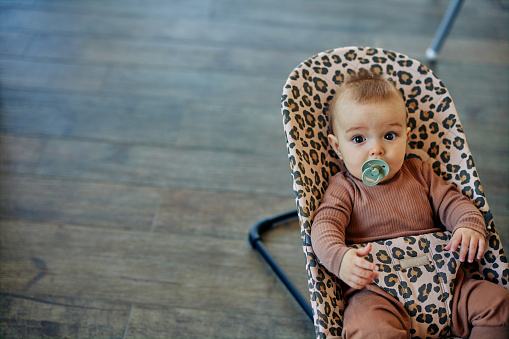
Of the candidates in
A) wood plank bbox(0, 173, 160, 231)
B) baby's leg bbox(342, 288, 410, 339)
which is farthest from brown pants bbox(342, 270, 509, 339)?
wood plank bbox(0, 173, 160, 231)

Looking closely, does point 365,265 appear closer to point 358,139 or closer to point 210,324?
point 358,139

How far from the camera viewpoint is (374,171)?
3.34ft

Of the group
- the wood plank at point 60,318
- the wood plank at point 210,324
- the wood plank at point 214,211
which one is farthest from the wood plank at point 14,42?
the wood plank at point 210,324

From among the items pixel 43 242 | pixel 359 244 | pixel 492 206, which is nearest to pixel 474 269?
pixel 359 244

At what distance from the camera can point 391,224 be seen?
1034mm

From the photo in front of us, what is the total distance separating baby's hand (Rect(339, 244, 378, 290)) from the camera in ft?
2.98

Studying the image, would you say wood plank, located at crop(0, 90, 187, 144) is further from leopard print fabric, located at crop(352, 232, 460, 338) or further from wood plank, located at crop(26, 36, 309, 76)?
leopard print fabric, located at crop(352, 232, 460, 338)

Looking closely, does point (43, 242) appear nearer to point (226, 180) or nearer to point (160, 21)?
point (226, 180)

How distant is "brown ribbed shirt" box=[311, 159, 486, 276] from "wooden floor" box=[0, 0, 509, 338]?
0.45 m

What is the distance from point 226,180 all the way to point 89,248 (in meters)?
0.51

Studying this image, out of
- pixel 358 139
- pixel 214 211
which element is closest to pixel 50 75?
pixel 214 211

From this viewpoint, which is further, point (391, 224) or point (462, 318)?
point (391, 224)

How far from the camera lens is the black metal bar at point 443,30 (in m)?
1.95

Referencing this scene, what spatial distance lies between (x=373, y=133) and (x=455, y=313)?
1.33ft
